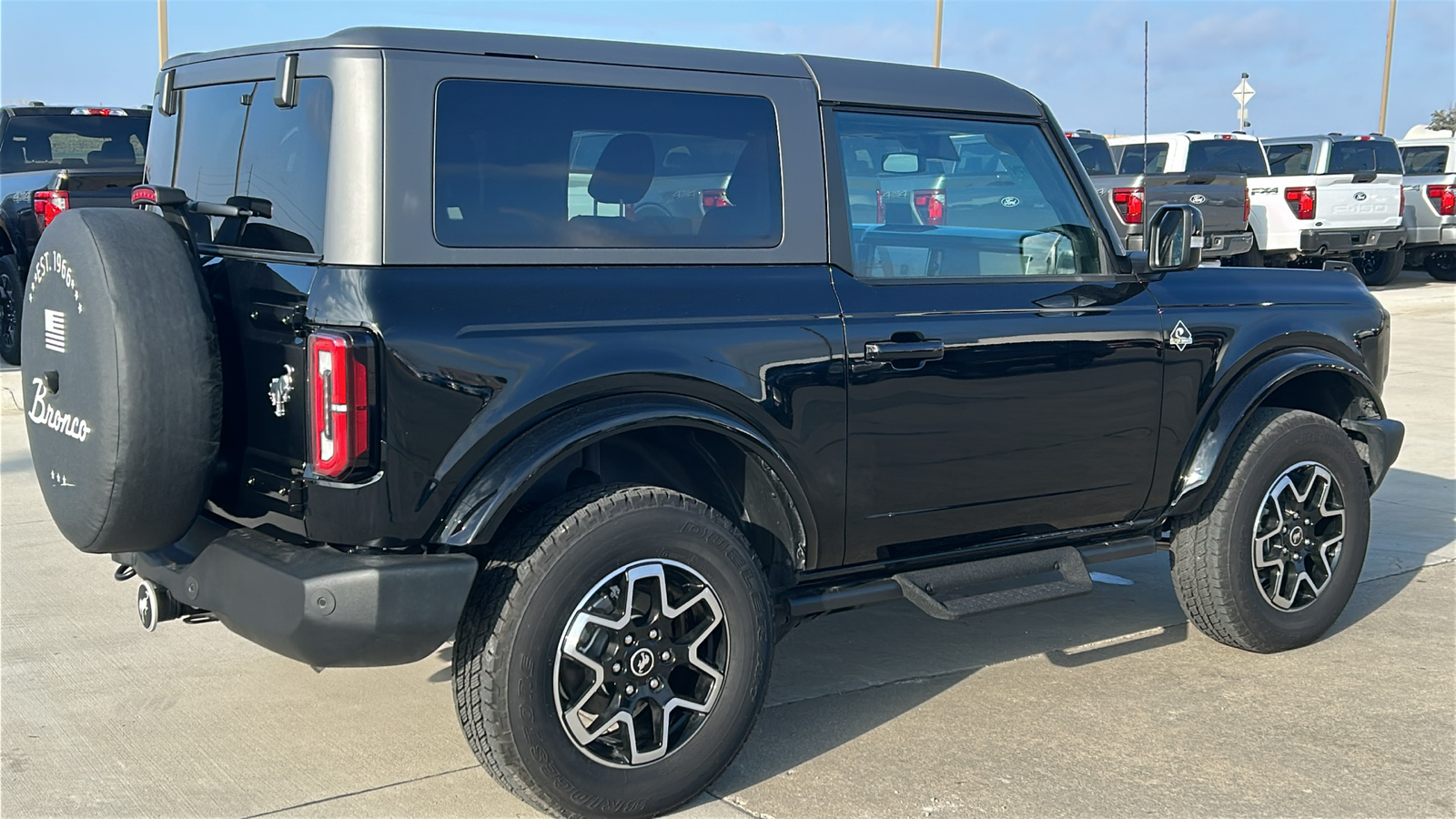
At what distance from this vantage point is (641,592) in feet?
11.5

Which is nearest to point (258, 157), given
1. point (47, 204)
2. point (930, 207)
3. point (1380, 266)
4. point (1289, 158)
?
point (930, 207)

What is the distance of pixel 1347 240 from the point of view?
17.0 metres

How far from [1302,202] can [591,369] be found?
50.3 feet

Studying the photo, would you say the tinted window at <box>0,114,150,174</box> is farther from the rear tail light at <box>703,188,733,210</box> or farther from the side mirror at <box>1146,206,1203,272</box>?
the side mirror at <box>1146,206,1203,272</box>

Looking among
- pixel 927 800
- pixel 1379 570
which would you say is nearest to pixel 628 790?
pixel 927 800

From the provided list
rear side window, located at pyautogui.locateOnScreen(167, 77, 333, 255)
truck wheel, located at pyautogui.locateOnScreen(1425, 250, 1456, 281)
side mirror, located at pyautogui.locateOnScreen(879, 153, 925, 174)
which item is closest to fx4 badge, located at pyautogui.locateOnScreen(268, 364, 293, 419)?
rear side window, located at pyautogui.locateOnScreen(167, 77, 333, 255)

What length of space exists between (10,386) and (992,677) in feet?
24.0

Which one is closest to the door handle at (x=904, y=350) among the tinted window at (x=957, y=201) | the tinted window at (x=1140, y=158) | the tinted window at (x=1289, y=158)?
the tinted window at (x=957, y=201)

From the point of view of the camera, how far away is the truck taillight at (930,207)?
13.8 feet

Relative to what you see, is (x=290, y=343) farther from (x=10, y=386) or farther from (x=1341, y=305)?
(x=10, y=386)

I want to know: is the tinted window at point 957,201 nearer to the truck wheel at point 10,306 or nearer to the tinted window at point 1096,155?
the truck wheel at point 10,306

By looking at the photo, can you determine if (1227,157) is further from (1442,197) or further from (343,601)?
(343,601)

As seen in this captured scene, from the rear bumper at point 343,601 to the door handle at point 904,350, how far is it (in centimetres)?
125

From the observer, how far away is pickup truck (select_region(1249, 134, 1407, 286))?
659 inches
